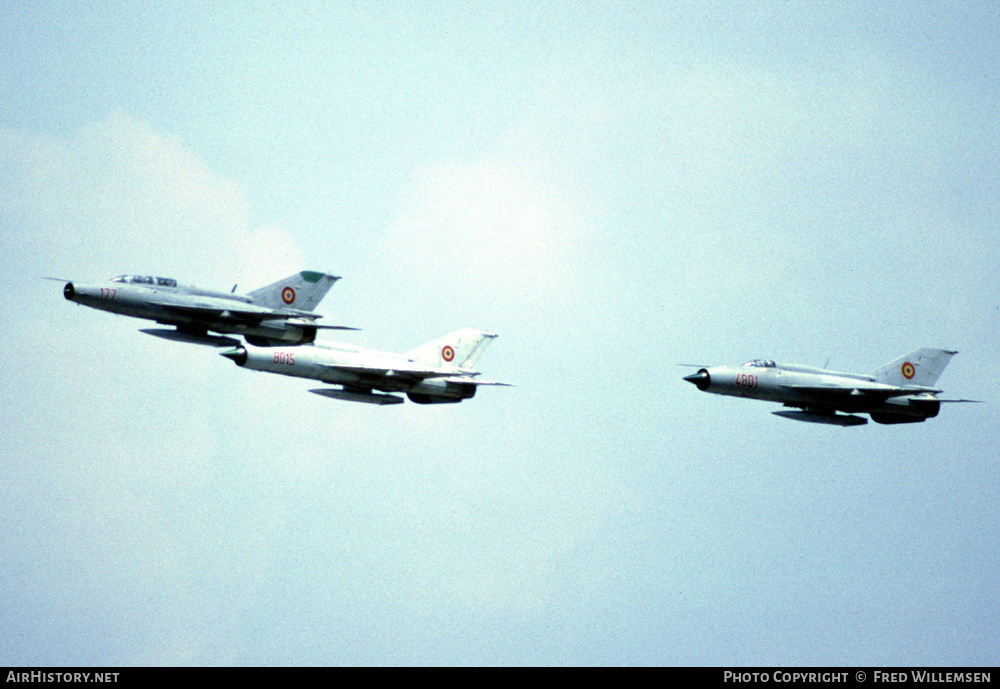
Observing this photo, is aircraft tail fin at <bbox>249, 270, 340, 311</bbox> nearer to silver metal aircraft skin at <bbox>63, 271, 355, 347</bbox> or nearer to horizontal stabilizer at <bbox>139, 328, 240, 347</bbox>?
silver metal aircraft skin at <bbox>63, 271, 355, 347</bbox>

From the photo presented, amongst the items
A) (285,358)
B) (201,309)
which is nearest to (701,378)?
(285,358)

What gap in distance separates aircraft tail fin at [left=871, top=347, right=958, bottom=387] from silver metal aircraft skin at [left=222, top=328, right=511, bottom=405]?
19.0 metres

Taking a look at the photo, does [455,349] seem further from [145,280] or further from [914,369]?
[914,369]

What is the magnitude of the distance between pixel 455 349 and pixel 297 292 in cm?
804

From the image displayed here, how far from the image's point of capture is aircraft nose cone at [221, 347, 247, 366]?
249ft

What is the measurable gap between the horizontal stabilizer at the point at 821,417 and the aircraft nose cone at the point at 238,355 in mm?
23936

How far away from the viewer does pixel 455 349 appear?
83188 millimetres

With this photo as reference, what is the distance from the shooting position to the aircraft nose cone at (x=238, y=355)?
75.9m

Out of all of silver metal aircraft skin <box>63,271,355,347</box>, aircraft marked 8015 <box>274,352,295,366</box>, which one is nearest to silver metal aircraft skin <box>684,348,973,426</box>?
aircraft marked 8015 <box>274,352,295,366</box>
